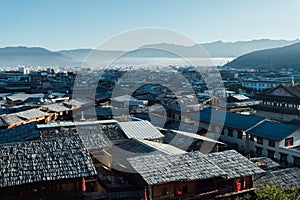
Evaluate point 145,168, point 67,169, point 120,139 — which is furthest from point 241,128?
point 67,169

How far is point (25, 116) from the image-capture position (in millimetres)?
26531

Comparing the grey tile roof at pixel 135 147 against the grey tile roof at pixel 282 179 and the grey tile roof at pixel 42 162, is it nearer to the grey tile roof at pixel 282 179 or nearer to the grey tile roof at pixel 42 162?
the grey tile roof at pixel 42 162

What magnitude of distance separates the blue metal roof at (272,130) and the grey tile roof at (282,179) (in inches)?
248

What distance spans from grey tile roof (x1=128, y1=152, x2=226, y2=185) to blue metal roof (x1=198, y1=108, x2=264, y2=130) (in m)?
11.5

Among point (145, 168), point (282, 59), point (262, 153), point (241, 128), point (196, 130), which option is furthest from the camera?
point (282, 59)

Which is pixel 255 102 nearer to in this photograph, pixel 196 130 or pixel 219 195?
pixel 196 130

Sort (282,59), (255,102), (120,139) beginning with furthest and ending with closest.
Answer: (282,59)
(255,102)
(120,139)

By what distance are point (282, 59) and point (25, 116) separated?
443ft

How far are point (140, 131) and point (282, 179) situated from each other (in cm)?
746

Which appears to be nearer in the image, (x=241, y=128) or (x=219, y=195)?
(x=219, y=195)

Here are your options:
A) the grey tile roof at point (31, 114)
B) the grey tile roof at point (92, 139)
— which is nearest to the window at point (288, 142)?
the grey tile roof at point (92, 139)

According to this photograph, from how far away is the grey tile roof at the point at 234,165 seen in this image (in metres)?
11.3

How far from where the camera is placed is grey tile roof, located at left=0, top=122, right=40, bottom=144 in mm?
15284

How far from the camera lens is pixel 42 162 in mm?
9883
